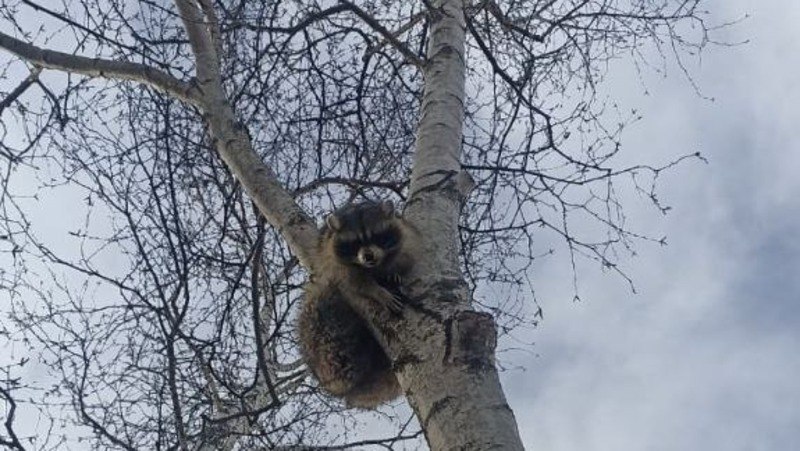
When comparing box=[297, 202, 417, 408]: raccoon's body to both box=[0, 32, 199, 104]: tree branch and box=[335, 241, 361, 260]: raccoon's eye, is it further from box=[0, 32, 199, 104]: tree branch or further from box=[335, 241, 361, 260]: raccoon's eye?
box=[0, 32, 199, 104]: tree branch

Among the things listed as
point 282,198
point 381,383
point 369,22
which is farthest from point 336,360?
point 369,22

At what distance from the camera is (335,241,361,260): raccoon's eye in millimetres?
3739

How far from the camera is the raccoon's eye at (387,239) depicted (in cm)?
366

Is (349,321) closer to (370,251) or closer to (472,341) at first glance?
(370,251)

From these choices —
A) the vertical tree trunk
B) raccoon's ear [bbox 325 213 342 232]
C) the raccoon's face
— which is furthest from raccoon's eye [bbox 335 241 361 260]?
the vertical tree trunk

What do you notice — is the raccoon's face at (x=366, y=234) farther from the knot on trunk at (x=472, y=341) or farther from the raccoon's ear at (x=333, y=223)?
the knot on trunk at (x=472, y=341)

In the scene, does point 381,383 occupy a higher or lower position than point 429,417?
higher

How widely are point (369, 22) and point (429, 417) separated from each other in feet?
7.85

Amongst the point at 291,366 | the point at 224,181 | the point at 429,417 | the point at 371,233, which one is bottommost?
the point at 429,417

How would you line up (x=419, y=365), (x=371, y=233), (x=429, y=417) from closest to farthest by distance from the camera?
(x=429, y=417) < (x=419, y=365) < (x=371, y=233)

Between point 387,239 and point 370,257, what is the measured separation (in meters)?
0.16

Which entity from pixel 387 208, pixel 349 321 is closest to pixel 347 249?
pixel 387 208

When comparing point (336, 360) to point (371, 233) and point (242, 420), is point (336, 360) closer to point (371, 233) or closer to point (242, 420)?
point (371, 233)

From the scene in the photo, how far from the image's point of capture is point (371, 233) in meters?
3.91
